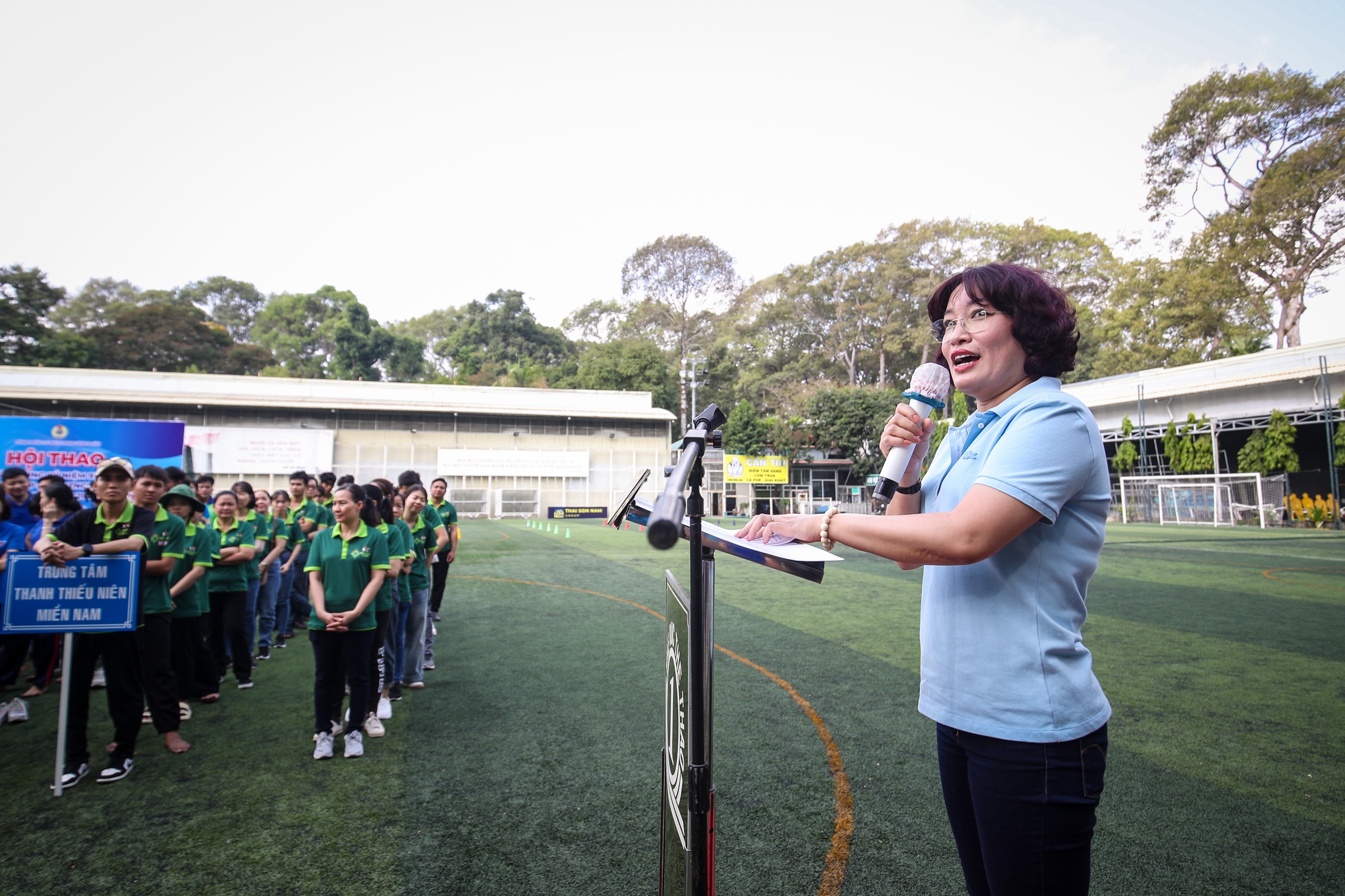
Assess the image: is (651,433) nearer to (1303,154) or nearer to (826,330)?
(826,330)

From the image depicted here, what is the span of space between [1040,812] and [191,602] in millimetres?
5878

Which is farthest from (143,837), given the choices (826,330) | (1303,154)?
(826,330)

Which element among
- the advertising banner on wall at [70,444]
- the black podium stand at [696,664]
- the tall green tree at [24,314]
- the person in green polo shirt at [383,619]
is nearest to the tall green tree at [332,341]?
the tall green tree at [24,314]

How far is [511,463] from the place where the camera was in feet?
126

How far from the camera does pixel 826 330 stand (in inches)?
1964

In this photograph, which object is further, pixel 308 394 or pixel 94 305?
pixel 94 305

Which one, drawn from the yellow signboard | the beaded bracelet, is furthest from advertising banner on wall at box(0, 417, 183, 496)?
the yellow signboard

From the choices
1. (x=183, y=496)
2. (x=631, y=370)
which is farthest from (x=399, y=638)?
(x=631, y=370)

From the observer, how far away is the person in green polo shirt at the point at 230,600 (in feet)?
20.1

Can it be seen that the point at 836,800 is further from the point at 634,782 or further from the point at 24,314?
the point at 24,314

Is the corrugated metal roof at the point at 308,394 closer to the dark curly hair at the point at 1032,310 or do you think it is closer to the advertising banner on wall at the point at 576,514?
the advertising banner on wall at the point at 576,514

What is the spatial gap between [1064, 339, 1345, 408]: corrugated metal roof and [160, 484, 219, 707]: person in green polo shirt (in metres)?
26.5

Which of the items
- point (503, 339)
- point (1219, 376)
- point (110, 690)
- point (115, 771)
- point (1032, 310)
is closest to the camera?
point (1032, 310)

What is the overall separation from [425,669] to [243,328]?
225ft
